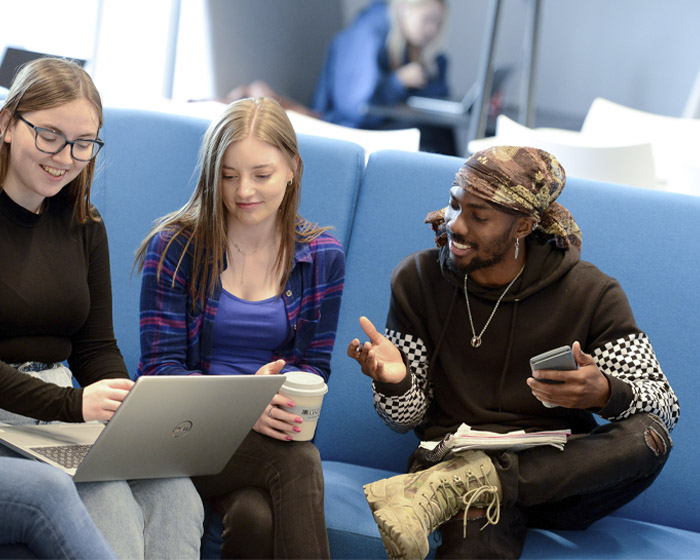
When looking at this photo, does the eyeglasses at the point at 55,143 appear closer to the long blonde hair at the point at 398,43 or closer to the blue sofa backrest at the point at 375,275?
the blue sofa backrest at the point at 375,275

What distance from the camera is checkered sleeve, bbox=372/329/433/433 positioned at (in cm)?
176

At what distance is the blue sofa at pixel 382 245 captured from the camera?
1992mm

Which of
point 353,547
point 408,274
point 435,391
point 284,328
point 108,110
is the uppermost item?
point 108,110

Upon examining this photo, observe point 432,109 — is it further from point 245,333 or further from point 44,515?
point 44,515

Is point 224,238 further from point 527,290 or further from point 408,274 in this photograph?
point 527,290

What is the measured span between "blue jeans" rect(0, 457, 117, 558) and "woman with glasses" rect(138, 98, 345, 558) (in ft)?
1.25

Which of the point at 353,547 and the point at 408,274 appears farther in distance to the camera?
the point at 408,274

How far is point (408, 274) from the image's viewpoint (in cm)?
188

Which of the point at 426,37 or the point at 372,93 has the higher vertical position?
the point at 426,37

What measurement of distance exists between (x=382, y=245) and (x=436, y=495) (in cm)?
72

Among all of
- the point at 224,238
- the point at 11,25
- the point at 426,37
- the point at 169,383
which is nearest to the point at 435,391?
the point at 224,238

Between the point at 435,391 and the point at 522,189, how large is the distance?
46 centimetres

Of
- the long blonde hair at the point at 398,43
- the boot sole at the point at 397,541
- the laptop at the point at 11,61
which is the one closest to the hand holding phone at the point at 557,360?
the boot sole at the point at 397,541

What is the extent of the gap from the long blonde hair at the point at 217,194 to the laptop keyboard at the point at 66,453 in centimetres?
40
